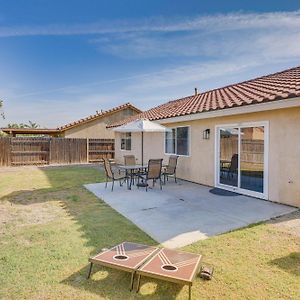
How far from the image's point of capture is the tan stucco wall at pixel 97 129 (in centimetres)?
2503

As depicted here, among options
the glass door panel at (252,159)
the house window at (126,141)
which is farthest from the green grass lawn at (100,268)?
the house window at (126,141)

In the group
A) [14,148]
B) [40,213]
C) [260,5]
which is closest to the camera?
[40,213]

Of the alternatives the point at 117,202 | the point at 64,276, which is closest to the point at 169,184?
the point at 117,202

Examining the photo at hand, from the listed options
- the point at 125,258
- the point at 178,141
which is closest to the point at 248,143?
the point at 178,141

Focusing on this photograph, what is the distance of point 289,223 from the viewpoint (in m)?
6.34

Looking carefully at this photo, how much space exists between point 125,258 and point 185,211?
3623 millimetres

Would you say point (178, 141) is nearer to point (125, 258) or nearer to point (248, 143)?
point (248, 143)

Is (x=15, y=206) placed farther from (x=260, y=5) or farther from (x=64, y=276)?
(x=260, y=5)

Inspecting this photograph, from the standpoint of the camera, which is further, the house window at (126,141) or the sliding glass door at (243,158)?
the house window at (126,141)

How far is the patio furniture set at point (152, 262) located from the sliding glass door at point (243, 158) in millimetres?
5726

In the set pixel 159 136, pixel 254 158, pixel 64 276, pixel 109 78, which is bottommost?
pixel 64 276

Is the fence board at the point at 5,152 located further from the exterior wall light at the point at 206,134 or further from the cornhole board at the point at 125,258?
Answer: the cornhole board at the point at 125,258

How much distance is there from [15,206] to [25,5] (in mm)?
8623

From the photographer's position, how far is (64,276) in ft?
13.0
